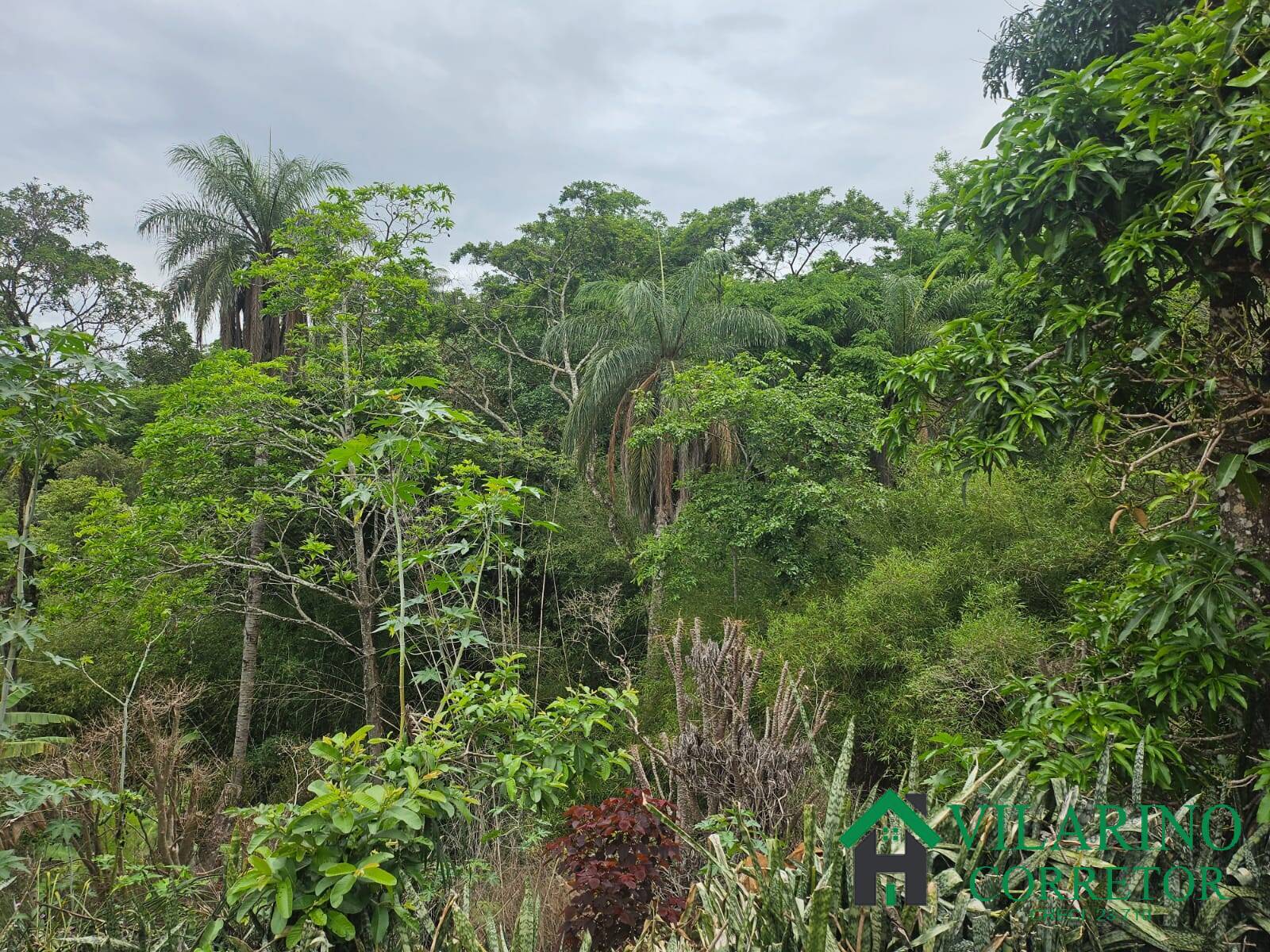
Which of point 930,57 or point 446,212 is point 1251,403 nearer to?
point 930,57

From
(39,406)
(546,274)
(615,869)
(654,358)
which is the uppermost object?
(546,274)

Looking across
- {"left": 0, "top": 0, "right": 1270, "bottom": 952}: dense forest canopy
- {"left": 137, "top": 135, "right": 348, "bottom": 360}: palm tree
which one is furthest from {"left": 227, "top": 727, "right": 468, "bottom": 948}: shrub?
{"left": 137, "top": 135, "right": 348, "bottom": 360}: palm tree

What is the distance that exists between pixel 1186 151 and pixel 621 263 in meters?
14.2

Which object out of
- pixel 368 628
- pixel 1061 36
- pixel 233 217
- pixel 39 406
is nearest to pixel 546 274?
pixel 233 217

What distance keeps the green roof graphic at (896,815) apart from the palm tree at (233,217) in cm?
1096

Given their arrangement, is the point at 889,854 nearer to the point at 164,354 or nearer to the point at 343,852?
the point at 343,852

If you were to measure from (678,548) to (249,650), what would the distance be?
577 cm

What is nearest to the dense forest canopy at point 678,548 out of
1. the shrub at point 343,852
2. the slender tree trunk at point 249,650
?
the shrub at point 343,852

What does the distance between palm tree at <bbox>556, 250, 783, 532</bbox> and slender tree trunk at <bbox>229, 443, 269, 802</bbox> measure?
4.34 meters

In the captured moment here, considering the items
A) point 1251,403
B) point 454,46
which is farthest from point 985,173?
point 454,46

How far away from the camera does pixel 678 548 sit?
9195 mm

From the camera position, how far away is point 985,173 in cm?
216

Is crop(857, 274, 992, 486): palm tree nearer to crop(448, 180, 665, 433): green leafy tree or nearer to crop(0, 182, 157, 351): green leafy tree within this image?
crop(448, 180, 665, 433): green leafy tree

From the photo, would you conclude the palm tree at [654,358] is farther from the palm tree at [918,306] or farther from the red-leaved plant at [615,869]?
the red-leaved plant at [615,869]
